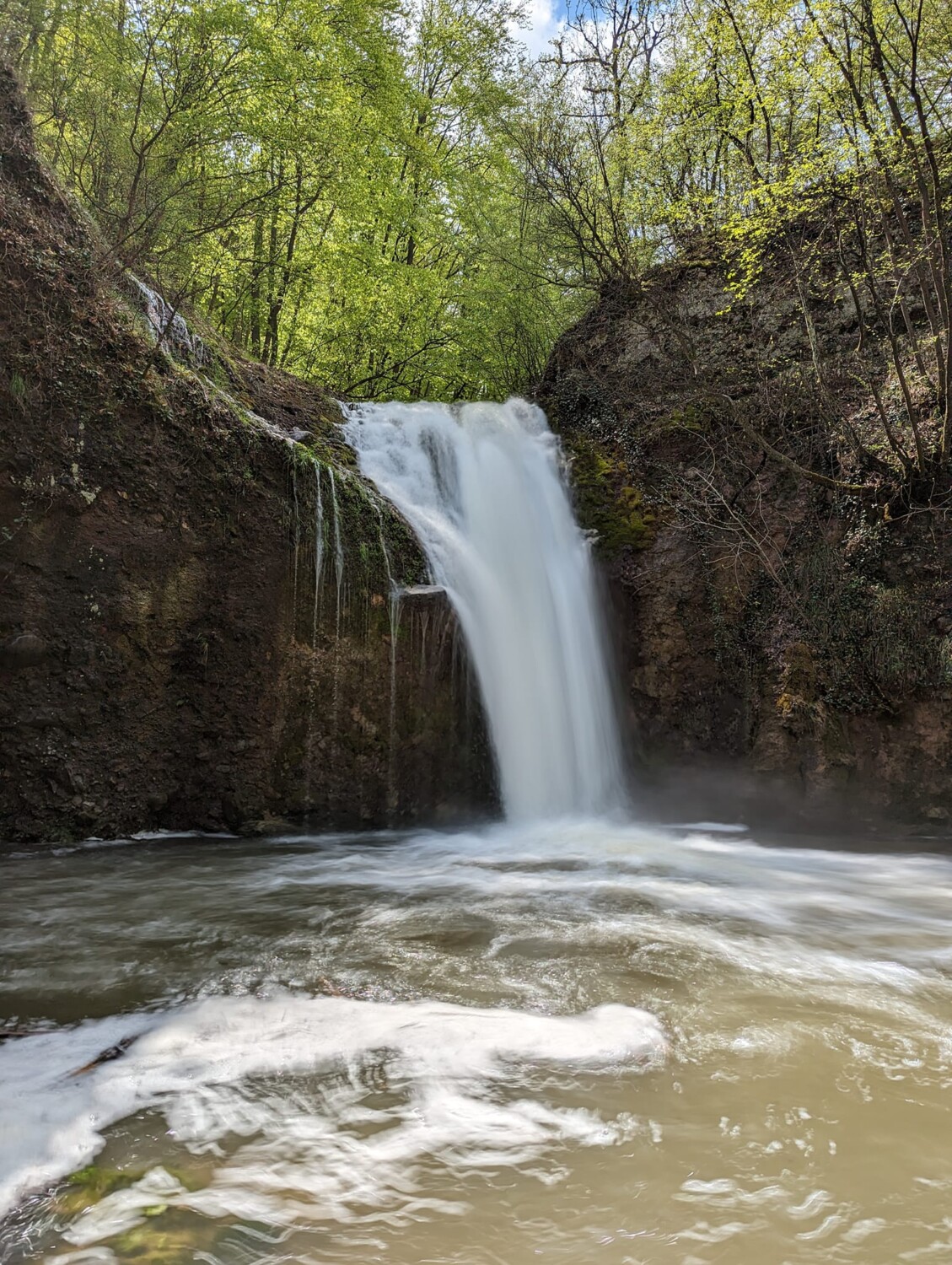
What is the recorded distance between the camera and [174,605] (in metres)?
6.59

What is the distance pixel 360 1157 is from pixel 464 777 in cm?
579

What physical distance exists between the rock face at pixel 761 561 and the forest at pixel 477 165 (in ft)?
2.23

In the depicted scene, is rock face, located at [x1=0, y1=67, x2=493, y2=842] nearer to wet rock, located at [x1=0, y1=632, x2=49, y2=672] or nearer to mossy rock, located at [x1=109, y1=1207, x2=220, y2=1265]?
wet rock, located at [x1=0, y1=632, x2=49, y2=672]

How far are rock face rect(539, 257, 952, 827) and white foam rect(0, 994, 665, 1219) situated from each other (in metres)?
5.94

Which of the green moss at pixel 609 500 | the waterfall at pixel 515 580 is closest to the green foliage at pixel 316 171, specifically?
the waterfall at pixel 515 580

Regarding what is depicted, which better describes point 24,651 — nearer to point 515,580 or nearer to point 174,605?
Result: point 174,605

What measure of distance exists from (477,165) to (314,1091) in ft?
58.5

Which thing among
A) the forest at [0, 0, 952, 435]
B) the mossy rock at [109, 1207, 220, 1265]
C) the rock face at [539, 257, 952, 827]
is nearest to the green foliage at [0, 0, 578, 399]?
the forest at [0, 0, 952, 435]

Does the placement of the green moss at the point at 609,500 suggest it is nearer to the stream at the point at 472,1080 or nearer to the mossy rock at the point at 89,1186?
the stream at the point at 472,1080

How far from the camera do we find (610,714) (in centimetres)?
886

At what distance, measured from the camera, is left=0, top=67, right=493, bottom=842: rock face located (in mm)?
6000

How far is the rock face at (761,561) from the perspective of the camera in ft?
25.0

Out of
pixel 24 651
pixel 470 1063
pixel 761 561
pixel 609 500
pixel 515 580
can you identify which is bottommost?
pixel 470 1063

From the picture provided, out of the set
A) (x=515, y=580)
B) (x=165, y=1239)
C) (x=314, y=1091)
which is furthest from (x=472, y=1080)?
(x=515, y=580)
